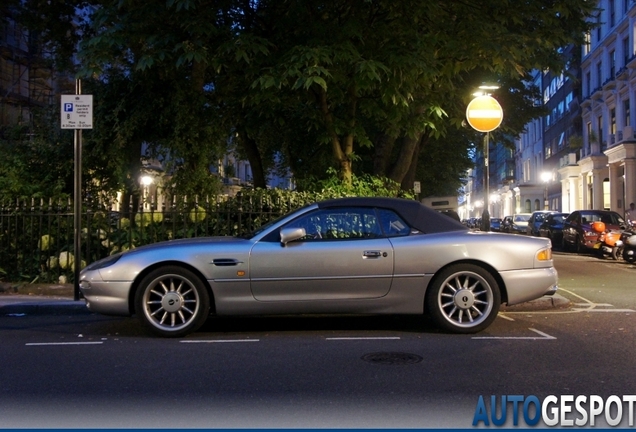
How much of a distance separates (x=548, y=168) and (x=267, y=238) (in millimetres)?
61700

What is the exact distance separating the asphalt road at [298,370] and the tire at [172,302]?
18cm

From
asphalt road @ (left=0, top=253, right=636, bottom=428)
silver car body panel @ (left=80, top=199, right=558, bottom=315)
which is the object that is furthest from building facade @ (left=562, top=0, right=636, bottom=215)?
asphalt road @ (left=0, top=253, right=636, bottom=428)

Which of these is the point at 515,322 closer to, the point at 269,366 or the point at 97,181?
the point at 269,366

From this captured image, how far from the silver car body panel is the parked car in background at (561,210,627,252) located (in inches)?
611

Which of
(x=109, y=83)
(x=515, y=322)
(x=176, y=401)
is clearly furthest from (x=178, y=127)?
(x=176, y=401)

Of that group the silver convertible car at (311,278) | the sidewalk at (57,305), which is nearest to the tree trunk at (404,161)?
the sidewalk at (57,305)

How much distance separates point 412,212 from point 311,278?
1.42m

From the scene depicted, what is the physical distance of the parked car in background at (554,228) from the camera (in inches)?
1062

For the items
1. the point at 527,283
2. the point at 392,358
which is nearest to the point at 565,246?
the point at 527,283

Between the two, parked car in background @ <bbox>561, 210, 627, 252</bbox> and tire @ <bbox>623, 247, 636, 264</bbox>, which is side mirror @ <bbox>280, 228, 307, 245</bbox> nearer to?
tire @ <bbox>623, 247, 636, 264</bbox>

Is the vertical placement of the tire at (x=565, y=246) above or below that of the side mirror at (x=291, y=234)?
below

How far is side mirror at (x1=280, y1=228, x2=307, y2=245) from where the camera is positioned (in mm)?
7273
